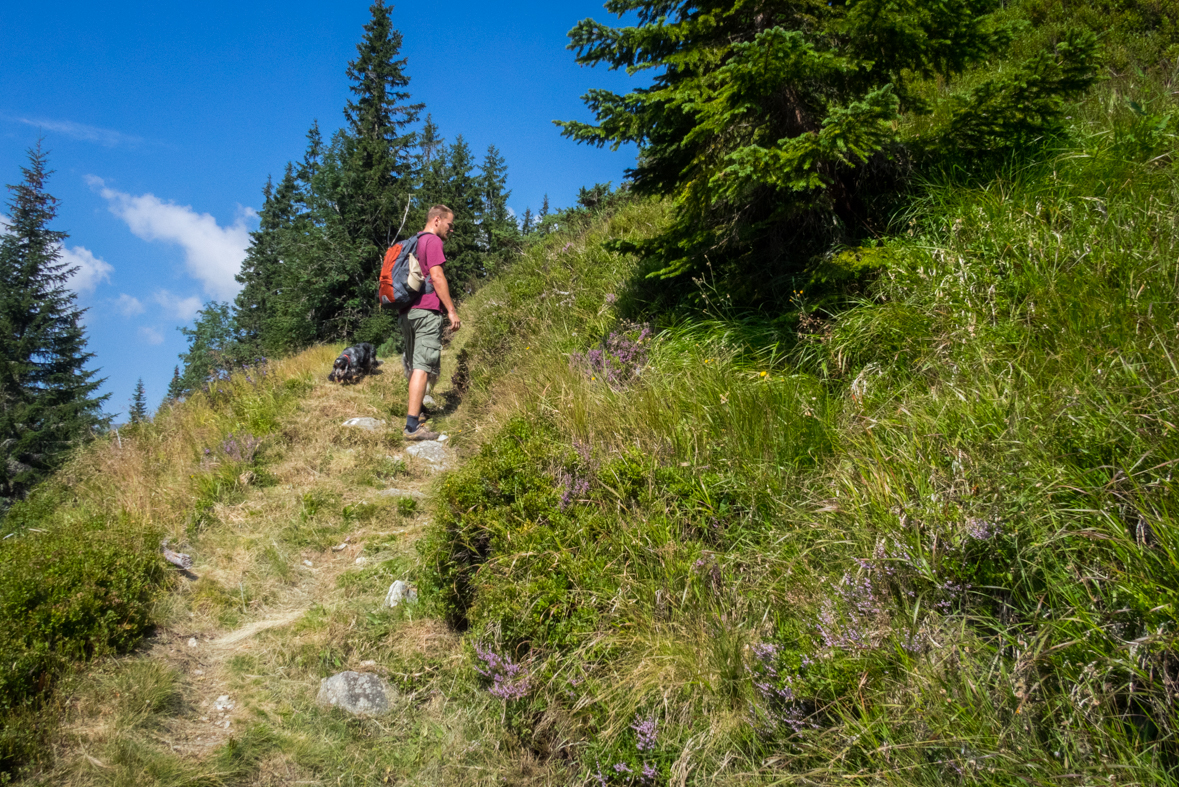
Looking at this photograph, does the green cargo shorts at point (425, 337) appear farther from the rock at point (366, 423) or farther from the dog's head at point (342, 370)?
the dog's head at point (342, 370)

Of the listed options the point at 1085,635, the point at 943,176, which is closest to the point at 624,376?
the point at 943,176

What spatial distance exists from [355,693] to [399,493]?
8.63 feet

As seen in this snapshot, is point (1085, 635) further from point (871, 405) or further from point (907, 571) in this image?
point (871, 405)

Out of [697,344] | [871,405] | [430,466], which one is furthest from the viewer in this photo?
[430,466]

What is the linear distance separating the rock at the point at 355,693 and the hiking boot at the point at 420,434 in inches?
153

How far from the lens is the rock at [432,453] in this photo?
243 inches

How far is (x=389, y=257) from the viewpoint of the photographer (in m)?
7.13

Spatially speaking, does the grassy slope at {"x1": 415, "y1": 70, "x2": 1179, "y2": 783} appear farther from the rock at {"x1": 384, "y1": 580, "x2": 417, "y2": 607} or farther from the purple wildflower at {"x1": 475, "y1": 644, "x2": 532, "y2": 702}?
the rock at {"x1": 384, "y1": 580, "x2": 417, "y2": 607}

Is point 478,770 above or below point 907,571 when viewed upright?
below

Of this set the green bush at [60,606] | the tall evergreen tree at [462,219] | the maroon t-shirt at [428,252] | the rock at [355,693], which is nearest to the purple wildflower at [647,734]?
the rock at [355,693]

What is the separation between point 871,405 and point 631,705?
1.91 m

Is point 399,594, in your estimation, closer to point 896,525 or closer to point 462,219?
point 896,525

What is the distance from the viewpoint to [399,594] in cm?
377

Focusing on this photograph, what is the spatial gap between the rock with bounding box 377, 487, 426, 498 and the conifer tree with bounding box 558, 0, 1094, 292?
329 centimetres
